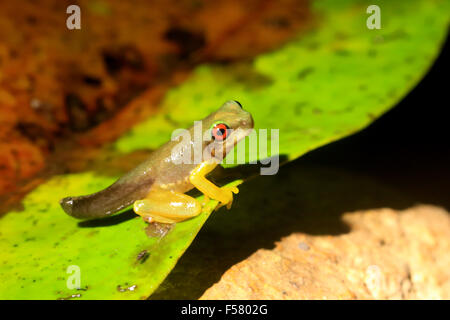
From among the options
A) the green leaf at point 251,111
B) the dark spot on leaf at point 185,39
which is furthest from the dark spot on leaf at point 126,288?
the dark spot on leaf at point 185,39

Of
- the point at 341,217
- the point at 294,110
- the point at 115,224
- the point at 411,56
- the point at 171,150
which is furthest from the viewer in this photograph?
the point at 341,217

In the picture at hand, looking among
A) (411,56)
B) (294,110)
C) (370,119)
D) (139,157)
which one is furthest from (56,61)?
(411,56)

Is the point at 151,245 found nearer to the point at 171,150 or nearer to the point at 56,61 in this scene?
the point at 171,150

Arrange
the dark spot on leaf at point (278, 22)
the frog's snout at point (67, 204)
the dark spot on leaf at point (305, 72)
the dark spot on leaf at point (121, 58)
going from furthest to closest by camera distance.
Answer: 1. the dark spot on leaf at point (278, 22)
2. the dark spot on leaf at point (121, 58)
3. the dark spot on leaf at point (305, 72)
4. the frog's snout at point (67, 204)

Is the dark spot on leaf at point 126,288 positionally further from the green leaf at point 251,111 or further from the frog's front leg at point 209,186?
the frog's front leg at point 209,186

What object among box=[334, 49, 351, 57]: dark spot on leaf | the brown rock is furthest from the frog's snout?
box=[334, 49, 351, 57]: dark spot on leaf

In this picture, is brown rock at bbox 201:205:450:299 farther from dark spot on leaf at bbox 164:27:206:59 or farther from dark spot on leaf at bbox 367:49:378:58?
dark spot on leaf at bbox 164:27:206:59
